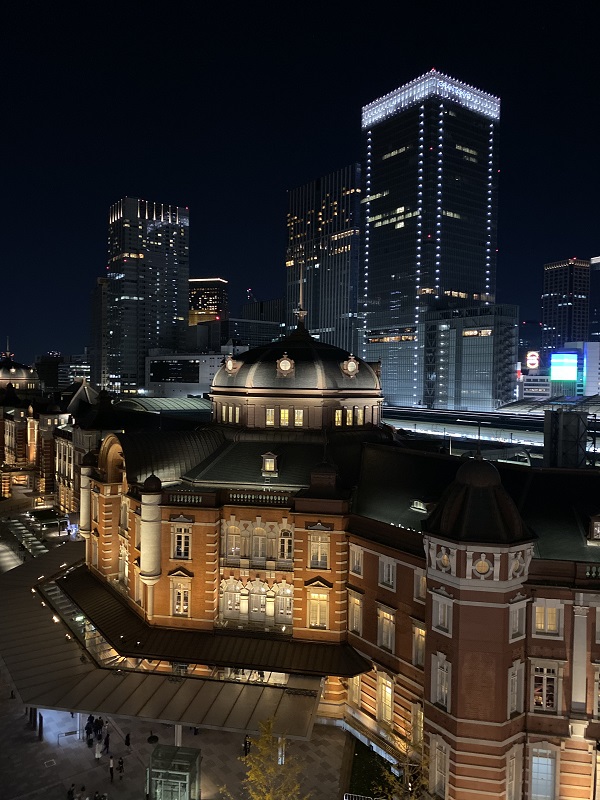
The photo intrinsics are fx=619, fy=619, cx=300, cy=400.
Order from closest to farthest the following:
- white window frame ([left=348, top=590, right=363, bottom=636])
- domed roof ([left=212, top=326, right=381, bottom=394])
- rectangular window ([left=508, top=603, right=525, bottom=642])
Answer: rectangular window ([left=508, top=603, right=525, bottom=642])
white window frame ([left=348, top=590, right=363, bottom=636])
domed roof ([left=212, top=326, right=381, bottom=394])

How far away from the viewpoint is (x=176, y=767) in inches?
1235

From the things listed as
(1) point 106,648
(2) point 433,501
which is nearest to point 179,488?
(1) point 106,648

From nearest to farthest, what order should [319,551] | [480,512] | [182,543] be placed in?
[480,512] → [319,551] → [182,543]

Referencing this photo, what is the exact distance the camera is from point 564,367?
5817 inches

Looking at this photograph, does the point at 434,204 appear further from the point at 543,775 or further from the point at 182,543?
the point at 543,775

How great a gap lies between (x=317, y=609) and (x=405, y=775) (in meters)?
12.0

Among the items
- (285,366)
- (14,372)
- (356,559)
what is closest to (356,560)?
(356,559)

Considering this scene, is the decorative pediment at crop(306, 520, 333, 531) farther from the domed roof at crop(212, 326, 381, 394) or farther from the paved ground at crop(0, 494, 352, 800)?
the domed roof at crop(212, 326, 381, 394)

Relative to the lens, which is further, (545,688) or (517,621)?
(545,688)

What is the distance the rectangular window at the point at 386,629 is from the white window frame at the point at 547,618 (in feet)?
28.6

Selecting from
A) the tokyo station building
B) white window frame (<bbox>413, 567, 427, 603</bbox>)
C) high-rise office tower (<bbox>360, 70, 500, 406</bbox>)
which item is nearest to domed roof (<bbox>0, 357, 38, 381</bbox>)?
the tokyo station building

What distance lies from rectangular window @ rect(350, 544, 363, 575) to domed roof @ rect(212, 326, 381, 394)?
14.8 metres

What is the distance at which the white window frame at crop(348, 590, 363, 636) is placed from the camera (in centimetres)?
3997

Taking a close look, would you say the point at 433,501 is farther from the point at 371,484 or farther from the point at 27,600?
the point at 27,600
